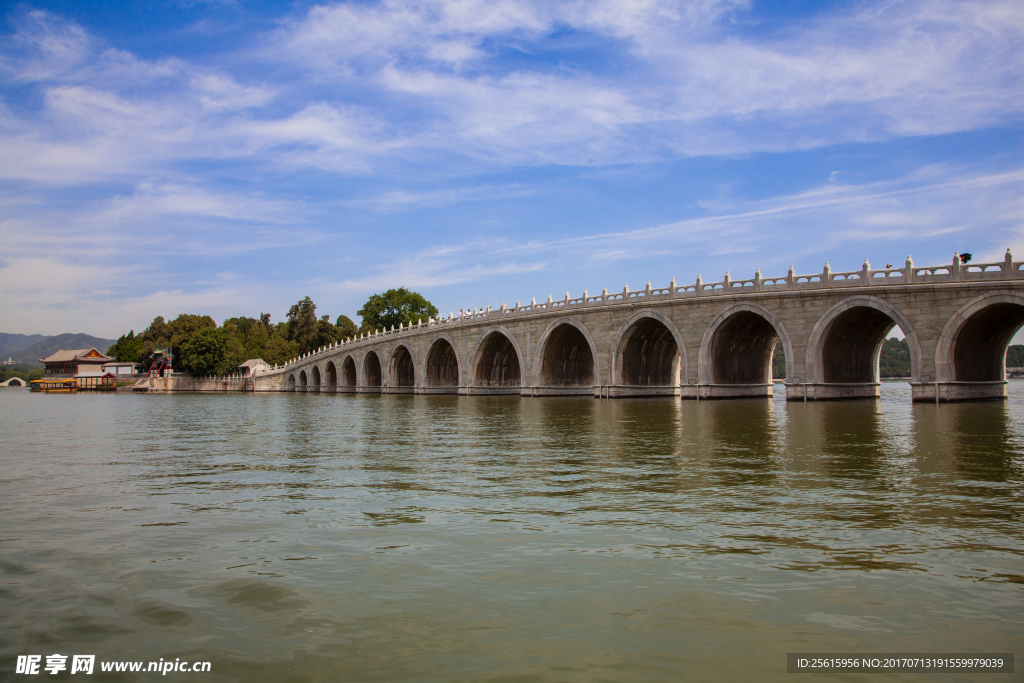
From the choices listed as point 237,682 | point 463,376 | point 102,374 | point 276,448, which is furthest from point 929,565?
point 102,374

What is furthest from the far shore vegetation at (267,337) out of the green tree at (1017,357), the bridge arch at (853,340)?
the bridge arch at (853,340)

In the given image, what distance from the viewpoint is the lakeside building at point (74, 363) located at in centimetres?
12179

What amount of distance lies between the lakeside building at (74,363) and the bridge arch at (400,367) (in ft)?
225

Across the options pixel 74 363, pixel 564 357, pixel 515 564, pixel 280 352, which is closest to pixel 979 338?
pixel 564 357

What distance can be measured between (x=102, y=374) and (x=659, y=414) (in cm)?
10915

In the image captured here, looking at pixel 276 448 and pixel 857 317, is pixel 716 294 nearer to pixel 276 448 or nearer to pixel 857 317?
pixel 857 317

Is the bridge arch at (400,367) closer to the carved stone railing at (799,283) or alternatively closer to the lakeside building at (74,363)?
the carved stone railing at (799,283)

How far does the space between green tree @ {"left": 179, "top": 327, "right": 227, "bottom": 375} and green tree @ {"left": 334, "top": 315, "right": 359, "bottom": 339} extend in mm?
20275

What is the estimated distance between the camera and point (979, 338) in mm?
35125

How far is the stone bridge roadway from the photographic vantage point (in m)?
33.2

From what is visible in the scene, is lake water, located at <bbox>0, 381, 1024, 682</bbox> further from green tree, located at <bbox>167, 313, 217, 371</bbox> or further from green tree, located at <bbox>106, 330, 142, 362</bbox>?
green tree, located at <bbox>106, 330, 142, 362</bbox>

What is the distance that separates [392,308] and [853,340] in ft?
257

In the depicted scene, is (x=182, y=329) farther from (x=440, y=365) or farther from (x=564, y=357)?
(x=564, y=357)

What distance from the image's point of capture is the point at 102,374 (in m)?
113
